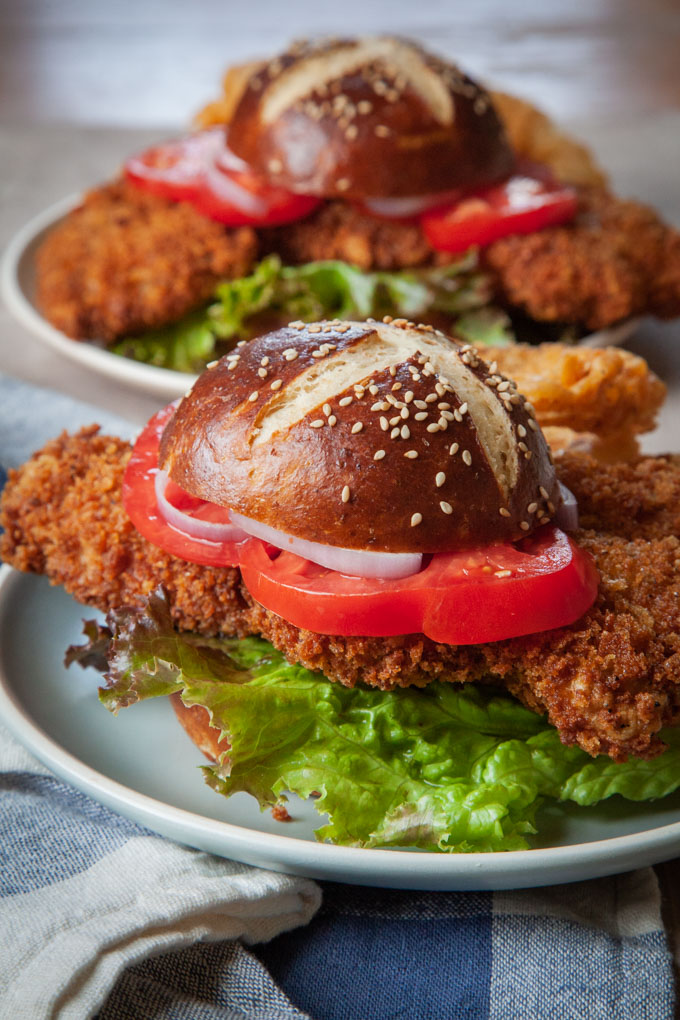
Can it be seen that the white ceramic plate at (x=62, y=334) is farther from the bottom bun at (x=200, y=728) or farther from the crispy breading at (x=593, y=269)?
the bottom bun at (x=200, y=728)

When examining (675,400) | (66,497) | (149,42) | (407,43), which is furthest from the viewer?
(149,42)

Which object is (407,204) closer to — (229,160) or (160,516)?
(229,160)

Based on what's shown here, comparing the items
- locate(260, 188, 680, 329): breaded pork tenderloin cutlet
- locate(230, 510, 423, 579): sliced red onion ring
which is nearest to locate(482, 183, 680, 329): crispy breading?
locate(260, 188, 680, 329): breaded pork tenderloin cutlet

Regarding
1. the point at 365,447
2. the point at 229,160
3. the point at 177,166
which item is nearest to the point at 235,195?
the point at 229,160

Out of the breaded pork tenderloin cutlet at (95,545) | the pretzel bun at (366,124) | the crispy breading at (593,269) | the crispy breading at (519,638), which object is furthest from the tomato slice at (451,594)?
the pretzel bun at (366,124)

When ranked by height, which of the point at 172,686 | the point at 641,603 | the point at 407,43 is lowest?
the point at 172,686

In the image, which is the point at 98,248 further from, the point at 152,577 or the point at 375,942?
the point at 375,942

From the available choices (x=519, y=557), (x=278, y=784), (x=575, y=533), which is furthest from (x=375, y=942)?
(x=575, y=533)
